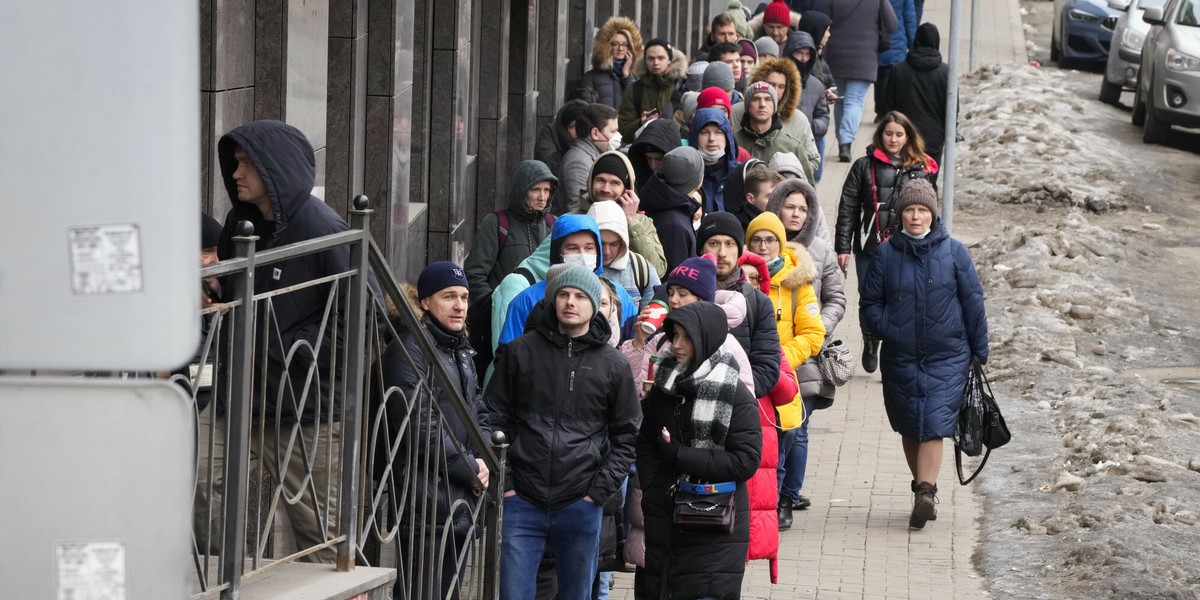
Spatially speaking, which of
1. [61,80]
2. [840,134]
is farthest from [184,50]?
[840,134]

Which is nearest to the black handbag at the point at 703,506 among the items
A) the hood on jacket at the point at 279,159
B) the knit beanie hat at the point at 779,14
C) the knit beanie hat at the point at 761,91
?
the hood on jacket at the point at 279,159

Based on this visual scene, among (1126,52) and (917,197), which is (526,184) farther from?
(1126,52)

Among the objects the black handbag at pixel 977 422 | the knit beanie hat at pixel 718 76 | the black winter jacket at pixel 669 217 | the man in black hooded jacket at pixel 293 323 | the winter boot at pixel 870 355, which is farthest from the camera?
the knit beanie hat at pixel 718 76

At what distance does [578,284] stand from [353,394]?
1.65 metres

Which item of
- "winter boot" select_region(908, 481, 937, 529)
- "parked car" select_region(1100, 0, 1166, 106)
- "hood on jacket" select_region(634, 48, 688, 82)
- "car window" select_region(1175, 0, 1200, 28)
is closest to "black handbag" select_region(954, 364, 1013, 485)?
"winter boot" select_region(908, 481, 937, 529)

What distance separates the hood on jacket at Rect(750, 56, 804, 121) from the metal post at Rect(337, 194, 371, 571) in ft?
25.5

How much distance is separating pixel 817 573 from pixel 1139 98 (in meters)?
18.2

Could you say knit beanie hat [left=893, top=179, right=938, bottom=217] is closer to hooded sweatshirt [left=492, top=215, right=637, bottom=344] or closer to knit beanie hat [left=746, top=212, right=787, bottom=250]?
knit beanie hat [left=746, top=212, right=787, bottom=250]

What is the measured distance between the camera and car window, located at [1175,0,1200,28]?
868 inches

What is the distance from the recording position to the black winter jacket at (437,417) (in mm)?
5273

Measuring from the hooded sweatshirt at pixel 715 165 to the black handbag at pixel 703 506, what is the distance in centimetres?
437

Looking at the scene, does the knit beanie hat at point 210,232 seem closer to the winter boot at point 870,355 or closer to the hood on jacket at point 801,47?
the winter boot at point 870,355

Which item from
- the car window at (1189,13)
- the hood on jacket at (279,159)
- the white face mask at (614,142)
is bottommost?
the white face mask at (614,142)

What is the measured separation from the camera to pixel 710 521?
6254mm
